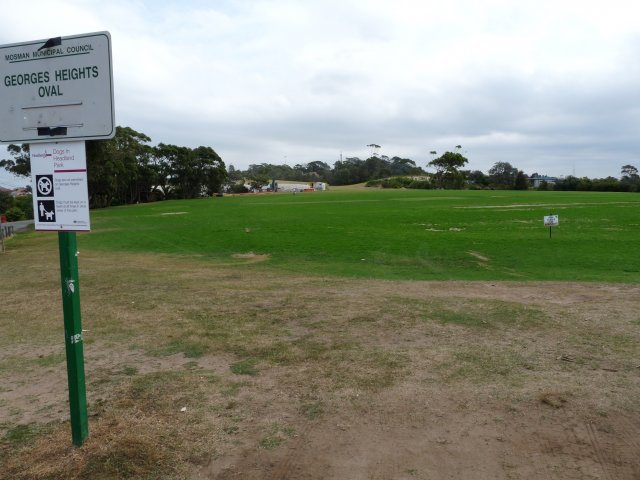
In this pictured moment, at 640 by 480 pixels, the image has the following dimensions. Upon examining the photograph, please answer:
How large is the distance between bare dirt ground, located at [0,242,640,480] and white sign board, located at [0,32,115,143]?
2408mm

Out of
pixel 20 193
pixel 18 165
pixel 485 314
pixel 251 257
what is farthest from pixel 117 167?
pixel 485 314

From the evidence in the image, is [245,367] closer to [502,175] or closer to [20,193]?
[20,193]

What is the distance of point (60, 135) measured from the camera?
3.58m

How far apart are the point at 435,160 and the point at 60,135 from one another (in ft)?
370

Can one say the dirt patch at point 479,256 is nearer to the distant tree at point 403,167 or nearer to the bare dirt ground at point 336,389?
the bare dirt ground at point 336,389

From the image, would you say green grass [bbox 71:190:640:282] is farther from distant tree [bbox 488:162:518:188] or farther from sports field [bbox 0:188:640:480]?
distant tree [bbox 488:162:518:188]

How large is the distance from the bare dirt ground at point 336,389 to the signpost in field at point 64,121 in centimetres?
102

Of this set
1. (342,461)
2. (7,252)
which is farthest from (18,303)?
(7,252)

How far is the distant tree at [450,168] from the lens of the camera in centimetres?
10900

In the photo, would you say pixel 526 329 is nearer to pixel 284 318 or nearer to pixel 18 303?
pixel 284 318

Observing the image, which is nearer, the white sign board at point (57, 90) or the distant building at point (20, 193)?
the white sign board at point (57, 90)

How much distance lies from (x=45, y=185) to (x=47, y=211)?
186 millimetres

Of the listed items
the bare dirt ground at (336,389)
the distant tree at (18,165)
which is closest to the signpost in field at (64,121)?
the bare dirt ground at (336,389)

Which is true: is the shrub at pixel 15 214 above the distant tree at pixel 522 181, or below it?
below
